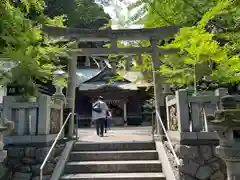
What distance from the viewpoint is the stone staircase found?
673 centimetres

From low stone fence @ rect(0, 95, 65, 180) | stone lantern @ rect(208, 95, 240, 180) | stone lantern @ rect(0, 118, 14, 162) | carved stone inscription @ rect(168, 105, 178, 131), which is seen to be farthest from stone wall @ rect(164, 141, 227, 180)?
stone lantern @ rect(0, 118, 14, 162)

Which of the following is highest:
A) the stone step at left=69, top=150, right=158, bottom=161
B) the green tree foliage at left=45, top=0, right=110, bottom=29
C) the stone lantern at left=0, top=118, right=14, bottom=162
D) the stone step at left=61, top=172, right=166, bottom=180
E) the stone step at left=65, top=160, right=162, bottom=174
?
the green tree foliage at left=45, top=0, right=110, bottom=29

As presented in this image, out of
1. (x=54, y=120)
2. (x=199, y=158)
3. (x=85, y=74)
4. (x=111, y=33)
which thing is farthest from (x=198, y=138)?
(x=85, y=74)

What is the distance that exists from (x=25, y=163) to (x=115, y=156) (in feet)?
8.41

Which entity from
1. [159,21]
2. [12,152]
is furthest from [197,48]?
[12,152]

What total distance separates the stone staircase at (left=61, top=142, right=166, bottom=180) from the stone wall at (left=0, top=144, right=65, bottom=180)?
689mm

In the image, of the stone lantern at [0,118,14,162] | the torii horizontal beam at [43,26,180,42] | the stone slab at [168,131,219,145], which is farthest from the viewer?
the torii horizontal beam at [43,26,180,42]

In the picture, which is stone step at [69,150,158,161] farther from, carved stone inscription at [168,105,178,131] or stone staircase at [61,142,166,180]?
carved stone inscription at [168,105,178,131]

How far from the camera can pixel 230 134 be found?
4125 mm

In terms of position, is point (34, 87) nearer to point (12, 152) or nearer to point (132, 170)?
point (12, 152)

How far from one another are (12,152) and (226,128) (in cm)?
537

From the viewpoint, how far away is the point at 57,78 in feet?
29.1

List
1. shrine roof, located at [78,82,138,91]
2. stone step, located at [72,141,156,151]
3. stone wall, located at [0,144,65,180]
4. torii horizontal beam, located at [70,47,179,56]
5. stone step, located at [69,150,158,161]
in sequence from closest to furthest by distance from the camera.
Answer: stone wall, located at [0,144,65,180] → stone step, located at [69,150,158,161] → stone step, located at [72,141,156,151] → torii horizontal beam, located at [70,47,179,56] → shrine roof, located at [78,82,138,91]

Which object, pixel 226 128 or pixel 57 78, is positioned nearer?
pixel 226 128
